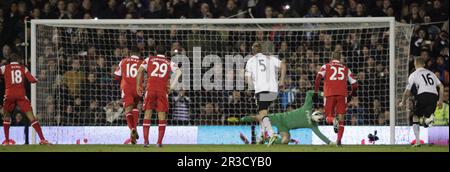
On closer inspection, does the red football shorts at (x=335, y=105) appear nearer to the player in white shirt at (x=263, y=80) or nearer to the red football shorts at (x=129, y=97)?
the player in white shirt at (x=263, y=80)

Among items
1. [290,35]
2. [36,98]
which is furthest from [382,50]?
[36,98]

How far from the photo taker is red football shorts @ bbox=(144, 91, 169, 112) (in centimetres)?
Result: 1608

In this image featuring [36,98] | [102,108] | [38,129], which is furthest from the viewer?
[102,108]

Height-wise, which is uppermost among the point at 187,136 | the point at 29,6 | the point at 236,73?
the point at 29,6

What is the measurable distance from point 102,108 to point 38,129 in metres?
3.33

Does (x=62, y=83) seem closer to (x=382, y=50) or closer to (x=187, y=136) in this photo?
(x=187, y=136)

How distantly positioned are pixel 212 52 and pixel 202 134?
1986 millimetres

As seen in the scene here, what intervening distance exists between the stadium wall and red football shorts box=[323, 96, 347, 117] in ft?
7.99

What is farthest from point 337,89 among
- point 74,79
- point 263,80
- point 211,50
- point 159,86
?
point 74,79

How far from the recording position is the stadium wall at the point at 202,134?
64.8ft

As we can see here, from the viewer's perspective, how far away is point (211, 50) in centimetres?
2103

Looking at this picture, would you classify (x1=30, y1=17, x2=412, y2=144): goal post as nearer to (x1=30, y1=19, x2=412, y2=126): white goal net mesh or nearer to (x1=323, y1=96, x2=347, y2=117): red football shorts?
(x1=30, y1=19, x2=412, y2=126): white goal net mesh

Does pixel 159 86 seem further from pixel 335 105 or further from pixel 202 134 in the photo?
pixel 202 134

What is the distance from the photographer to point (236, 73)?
20797 millimetres
